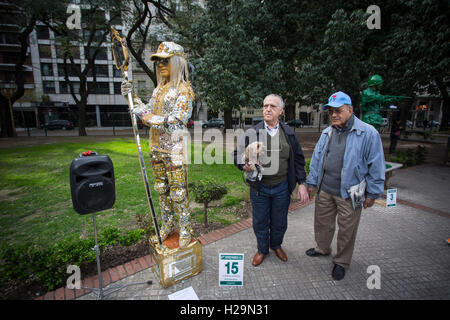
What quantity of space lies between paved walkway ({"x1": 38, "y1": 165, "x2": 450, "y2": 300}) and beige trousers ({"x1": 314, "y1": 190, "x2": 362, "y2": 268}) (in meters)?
0.27

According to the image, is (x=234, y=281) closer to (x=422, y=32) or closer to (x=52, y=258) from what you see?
(x=52, y=258)

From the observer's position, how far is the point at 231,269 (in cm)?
253

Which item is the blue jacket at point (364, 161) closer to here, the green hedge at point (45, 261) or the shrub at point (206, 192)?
the shrub at point (206, 192)

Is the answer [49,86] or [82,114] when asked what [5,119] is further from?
[49,86]

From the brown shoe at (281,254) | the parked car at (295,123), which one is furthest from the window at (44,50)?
the brown shoe at (281,254)

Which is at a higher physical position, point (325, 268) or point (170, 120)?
point (170, 120)

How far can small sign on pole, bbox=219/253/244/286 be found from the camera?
249 cm

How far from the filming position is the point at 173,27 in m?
13.3

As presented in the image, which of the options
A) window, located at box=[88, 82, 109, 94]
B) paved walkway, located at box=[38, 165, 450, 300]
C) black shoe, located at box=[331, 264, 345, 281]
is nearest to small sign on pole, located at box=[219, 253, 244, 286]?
paved walkway, located at box=[38, 165, 450, 300]

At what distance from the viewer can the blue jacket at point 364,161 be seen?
8.38 ft

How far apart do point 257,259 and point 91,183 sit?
2.16 m

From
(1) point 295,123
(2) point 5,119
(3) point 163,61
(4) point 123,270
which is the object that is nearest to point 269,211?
(4) point 123,270
